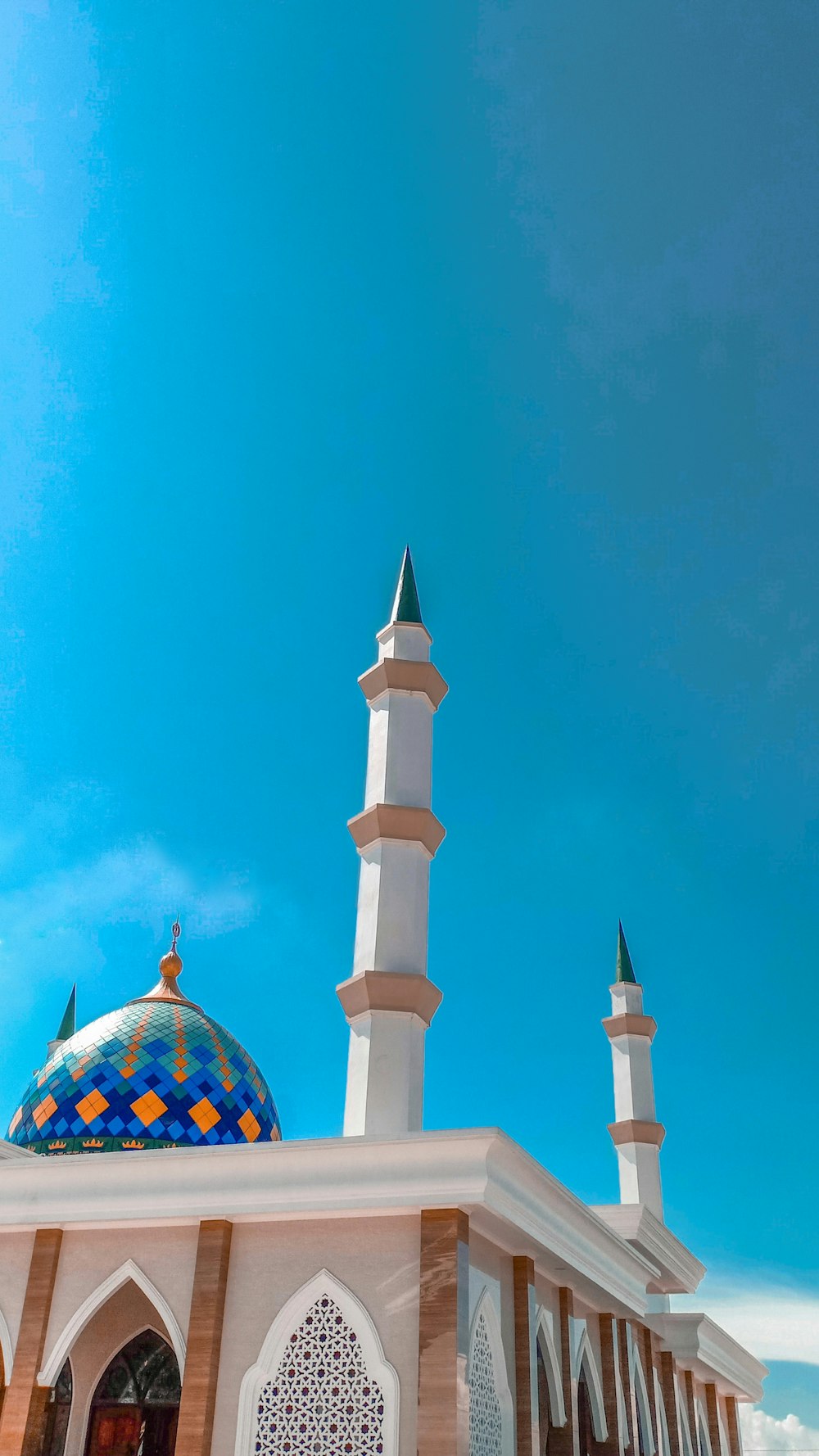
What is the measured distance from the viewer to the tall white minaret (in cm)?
968

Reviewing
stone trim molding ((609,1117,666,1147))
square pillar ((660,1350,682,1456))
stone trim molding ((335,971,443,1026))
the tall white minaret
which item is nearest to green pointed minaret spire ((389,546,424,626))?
the tall white minaret

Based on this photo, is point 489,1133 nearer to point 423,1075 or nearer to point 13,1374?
point 423,1075

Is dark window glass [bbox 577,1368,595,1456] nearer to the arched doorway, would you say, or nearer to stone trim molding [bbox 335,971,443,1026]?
the arched doorway

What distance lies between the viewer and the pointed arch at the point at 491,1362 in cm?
771

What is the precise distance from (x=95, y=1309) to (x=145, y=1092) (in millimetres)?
4126

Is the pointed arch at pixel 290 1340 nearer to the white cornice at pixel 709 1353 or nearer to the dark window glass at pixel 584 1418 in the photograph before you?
the dark window glass at pixel 584 1418

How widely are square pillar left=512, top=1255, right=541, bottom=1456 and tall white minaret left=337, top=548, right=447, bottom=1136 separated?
1342 millimetres

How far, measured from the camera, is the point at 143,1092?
39.7 feet

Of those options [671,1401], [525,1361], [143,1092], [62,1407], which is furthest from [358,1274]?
[671,1401]

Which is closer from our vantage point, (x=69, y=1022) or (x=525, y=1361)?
(x=525, y=1361)

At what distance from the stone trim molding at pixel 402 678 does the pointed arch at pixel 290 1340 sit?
18.4 feet

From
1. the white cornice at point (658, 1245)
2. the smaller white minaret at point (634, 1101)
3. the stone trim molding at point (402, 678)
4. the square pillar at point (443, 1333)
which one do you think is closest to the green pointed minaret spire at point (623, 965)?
the smaller white minaret at point (634, 1101)

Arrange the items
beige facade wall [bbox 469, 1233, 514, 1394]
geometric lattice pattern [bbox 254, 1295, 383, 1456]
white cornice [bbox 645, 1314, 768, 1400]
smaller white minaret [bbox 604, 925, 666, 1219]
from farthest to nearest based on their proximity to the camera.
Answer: smaller white minaret [bbox 604, 925, 666, 1219], white cornice [bbox 645, 1314, 768, 1400], beige facade wall [bbox 469, 1233, 514, 1394], geometric lattice pattern [bbox 254, 1295, 383, 1456]

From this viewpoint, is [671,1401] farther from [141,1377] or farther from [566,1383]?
[141,1377]
